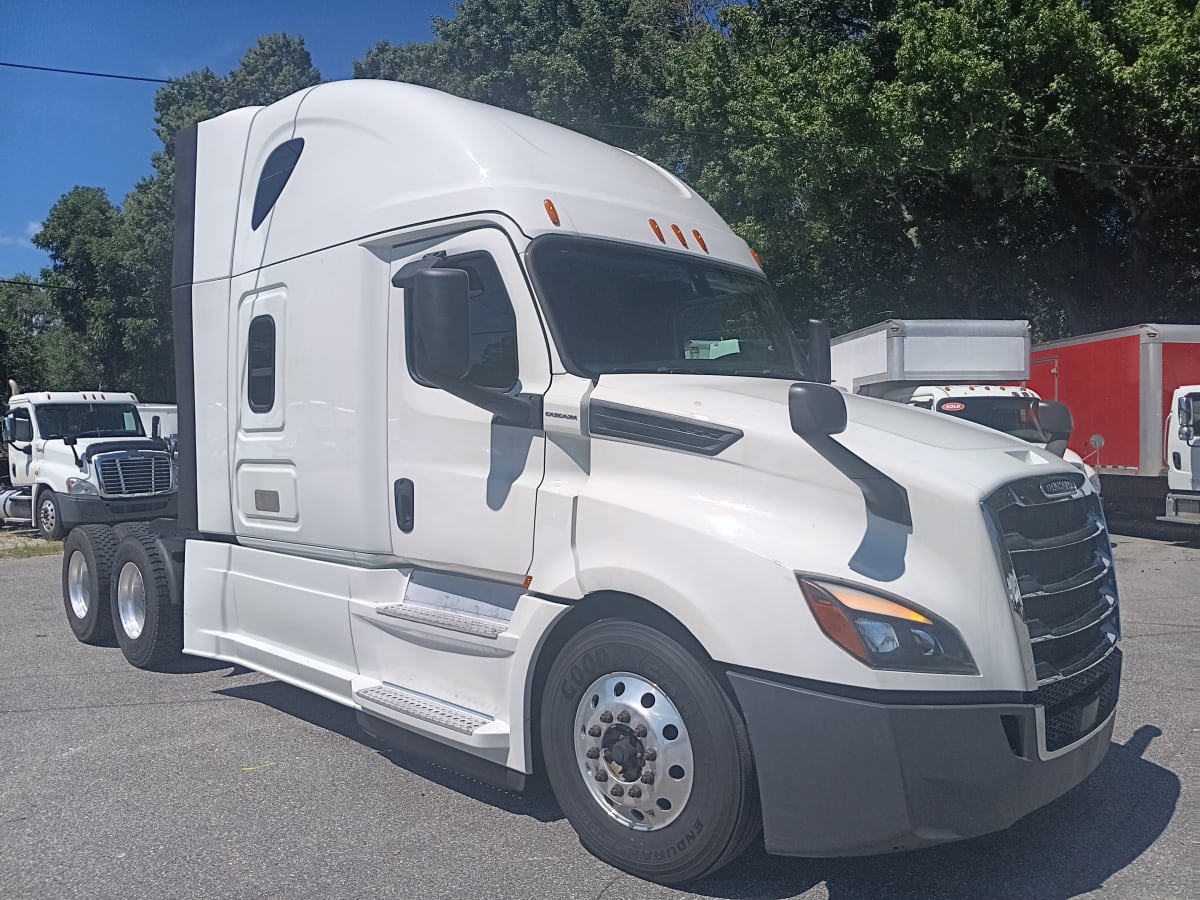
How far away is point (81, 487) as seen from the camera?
1602cm

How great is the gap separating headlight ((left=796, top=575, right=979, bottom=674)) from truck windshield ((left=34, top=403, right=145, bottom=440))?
16821mm

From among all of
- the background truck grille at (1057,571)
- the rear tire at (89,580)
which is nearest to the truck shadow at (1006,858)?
the background truck grille at (1057,571)

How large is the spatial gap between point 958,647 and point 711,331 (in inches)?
78.3

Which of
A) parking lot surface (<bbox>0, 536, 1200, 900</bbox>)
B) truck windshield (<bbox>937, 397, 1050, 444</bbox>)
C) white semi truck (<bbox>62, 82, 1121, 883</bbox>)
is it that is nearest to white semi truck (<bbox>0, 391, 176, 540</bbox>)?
parking lot surface (<bbox>0, 536, 1200, 900</bbox>)

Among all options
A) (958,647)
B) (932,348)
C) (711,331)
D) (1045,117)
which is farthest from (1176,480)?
(958,647)

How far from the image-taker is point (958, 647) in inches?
132

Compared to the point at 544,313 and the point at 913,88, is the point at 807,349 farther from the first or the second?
the point at 913,88

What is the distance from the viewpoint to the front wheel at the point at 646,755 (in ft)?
11.6

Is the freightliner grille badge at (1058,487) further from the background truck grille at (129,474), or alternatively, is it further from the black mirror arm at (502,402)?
the background truck grille at (129,474)

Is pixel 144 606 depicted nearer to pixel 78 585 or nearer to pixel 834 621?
pixel 78 585

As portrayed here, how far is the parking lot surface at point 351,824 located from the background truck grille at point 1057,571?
80cm

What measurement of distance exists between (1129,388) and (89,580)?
14.1m

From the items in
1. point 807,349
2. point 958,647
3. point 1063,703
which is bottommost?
point 1063,703

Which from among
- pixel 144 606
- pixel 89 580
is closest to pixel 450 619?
pixel 144 606
